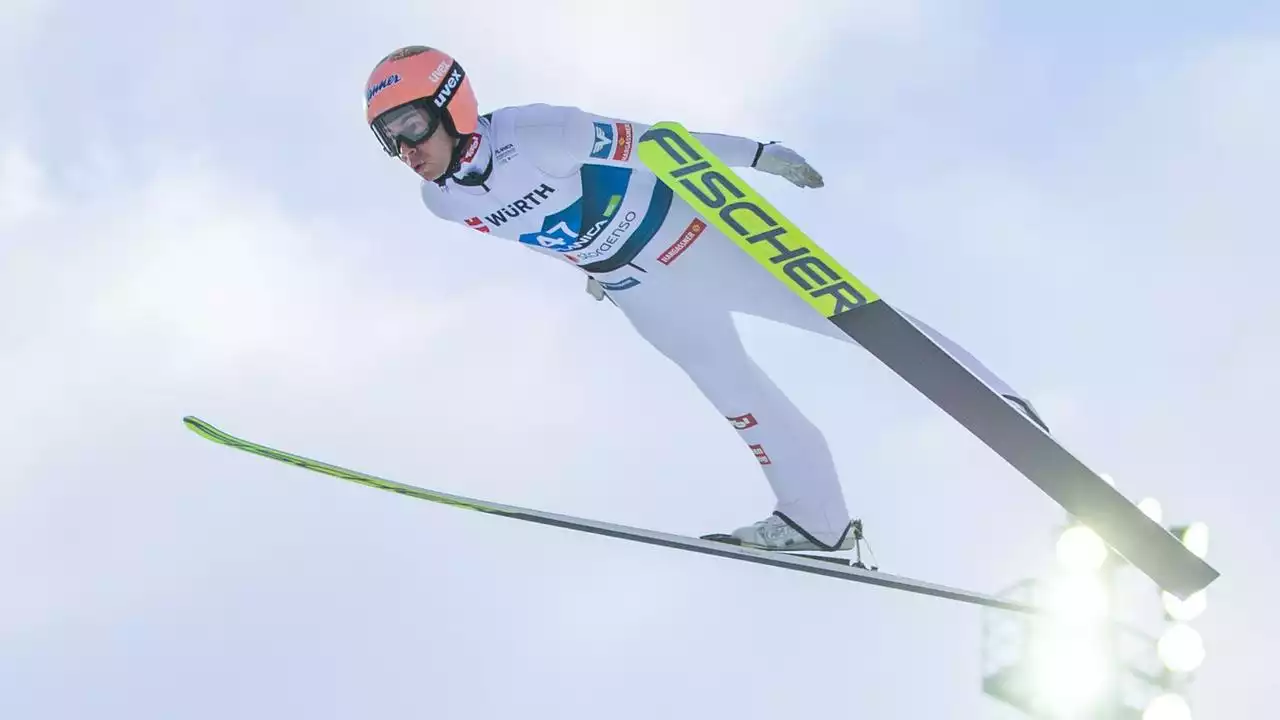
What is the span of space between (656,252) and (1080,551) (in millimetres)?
4967

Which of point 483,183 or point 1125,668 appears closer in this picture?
point 483,183

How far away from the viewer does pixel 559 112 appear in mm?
6504

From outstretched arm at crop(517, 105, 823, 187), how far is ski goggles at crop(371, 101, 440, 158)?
402mm

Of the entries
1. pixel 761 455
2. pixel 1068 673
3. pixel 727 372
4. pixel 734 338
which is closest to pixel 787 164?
pixel 734 338

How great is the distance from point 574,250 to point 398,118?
99 centimetres

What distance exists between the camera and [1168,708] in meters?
10.1

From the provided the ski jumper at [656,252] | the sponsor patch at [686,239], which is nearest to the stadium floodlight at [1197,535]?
the ski jumper at [656,252]

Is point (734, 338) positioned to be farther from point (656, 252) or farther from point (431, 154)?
point (431, 154)

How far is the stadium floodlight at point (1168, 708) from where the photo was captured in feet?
32.9

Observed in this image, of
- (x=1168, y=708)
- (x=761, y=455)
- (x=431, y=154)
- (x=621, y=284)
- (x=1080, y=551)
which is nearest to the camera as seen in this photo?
(x=431, y=154)

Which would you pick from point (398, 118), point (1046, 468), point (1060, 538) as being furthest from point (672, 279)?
point (1060, 538)

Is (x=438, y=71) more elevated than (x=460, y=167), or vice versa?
(x=438, y=71)

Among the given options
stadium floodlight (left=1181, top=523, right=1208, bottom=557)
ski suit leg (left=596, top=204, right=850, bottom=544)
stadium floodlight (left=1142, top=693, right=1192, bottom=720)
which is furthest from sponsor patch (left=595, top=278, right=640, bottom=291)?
stadium floodlight (left=1142, top=693, right=1192, bottom=720)

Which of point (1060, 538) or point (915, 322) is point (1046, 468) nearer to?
point (915, 322)
